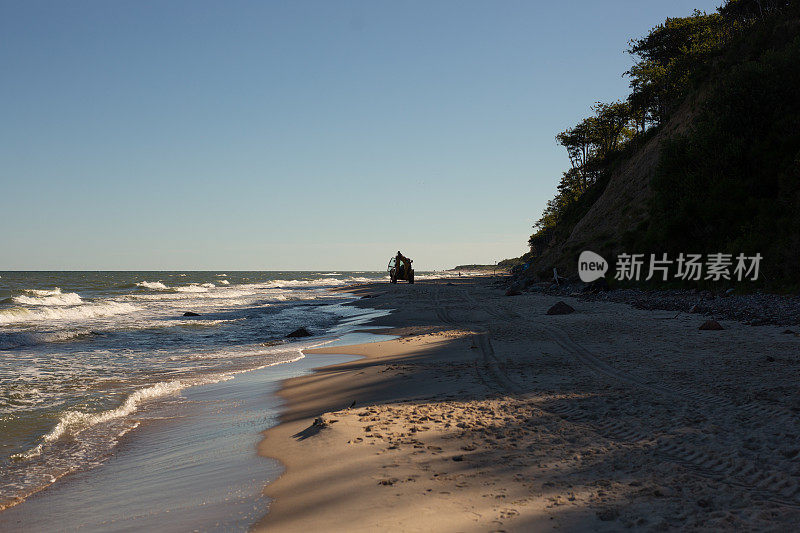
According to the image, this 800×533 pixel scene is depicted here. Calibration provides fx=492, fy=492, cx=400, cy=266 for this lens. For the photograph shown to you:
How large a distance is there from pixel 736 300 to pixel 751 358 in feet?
31.3

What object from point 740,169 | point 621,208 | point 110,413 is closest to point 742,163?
point 740,169

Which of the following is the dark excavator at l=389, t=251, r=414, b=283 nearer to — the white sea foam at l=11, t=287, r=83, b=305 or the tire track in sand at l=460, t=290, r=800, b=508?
the white sea foam at l=11, t=287, r=83, b=305

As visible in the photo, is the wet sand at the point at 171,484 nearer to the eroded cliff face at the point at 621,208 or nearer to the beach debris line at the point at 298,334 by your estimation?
the beach debris line at the point at 298,334

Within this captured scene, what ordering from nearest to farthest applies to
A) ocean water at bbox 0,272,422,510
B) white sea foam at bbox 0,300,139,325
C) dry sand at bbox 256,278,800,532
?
dry sand at bbox 256,278,800,532, ocean water at bbox 0,272,422,510, white sea foam at bbox 0,300,139,325

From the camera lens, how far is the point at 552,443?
16.0 feet

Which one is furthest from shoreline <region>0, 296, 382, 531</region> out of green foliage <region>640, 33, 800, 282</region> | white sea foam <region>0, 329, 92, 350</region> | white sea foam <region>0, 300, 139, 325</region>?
white sea foam <region>0, 300, 139, 325</region>

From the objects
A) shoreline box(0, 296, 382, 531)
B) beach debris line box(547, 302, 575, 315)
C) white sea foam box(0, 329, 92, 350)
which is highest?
beach debris line box(547, 302, 575, 315)

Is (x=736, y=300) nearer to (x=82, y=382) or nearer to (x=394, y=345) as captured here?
(x=394, y=345)

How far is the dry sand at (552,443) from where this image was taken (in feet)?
11.3

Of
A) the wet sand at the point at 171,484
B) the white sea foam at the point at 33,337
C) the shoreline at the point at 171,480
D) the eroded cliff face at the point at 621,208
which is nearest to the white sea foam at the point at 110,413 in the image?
the shoreline at the point at 171,480

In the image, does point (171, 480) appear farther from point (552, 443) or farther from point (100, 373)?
point (100, 373)

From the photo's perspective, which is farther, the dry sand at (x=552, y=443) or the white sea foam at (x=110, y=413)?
the white sea foam at (x=110, y=413)

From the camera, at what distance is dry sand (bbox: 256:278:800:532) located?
346 cm

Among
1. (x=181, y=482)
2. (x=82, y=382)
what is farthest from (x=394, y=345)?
(x=181, y=482)
